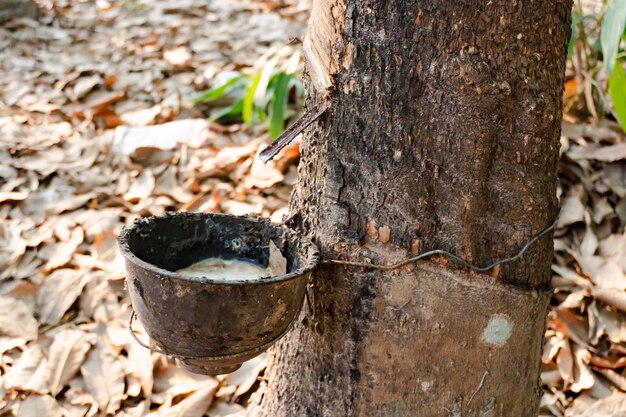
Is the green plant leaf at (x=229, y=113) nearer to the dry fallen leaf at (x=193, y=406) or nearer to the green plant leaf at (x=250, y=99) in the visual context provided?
the green plant leaf at (x=250, y=99)

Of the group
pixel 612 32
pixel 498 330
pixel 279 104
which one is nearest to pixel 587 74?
pixel 612 32

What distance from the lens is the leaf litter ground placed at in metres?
2.05

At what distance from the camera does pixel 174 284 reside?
128cm

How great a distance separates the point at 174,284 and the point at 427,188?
488 millimetres

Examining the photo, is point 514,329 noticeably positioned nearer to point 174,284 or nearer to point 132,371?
point 174,284

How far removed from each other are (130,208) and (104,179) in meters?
0.24

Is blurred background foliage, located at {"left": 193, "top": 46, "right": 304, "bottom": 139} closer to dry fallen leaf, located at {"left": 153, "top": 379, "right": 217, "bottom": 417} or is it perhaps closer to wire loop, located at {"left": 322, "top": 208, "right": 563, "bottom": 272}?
dry fallen leaf, located at {"left": 153, "top": 379, "right": 217, "bottom": 417}

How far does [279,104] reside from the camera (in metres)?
2.97

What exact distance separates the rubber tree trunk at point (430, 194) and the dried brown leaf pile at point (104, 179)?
66 centimetres

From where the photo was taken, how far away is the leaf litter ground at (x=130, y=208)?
6.72 ft

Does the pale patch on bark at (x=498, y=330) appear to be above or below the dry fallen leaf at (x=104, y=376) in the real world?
above

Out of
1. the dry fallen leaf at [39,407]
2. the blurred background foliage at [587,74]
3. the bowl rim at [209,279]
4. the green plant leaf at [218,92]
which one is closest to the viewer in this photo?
the bowl rim at [209,279]

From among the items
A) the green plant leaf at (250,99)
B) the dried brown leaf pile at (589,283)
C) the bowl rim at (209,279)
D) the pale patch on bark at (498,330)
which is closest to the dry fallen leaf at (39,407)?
the bowl rim at (209,279)

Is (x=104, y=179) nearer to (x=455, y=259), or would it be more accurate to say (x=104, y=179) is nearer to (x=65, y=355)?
(x=65, y=355)
